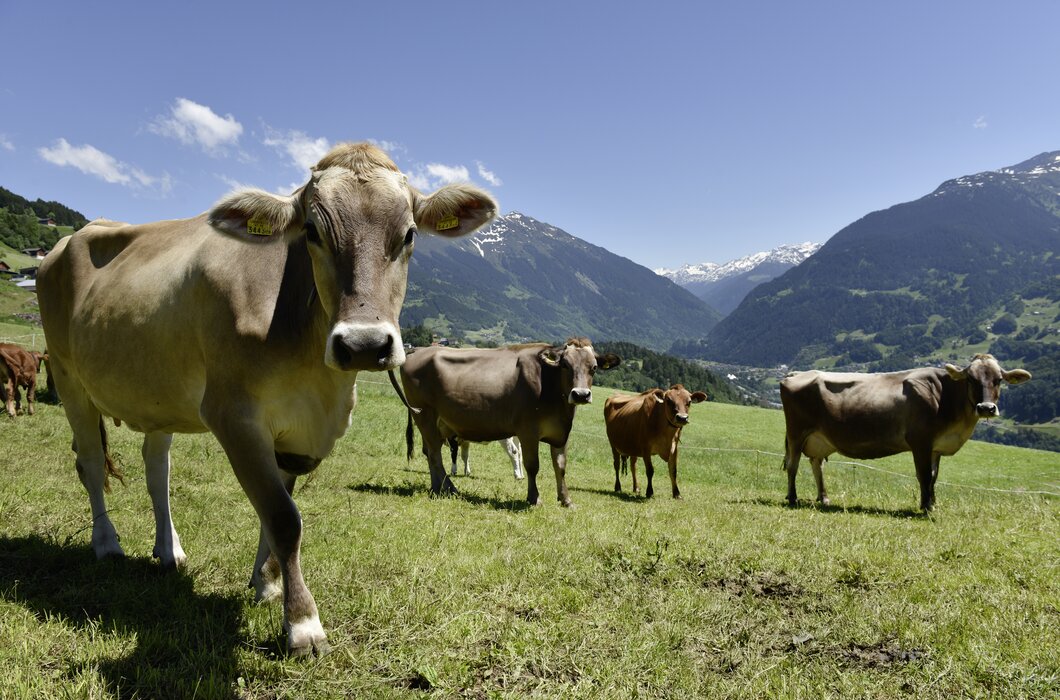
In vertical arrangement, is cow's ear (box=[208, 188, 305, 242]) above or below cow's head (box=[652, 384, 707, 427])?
above

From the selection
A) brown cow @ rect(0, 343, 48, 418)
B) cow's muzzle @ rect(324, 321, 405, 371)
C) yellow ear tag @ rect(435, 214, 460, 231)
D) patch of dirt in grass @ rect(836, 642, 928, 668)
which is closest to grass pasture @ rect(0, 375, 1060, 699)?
patch of dirt in grass @ rect(836, 642, 928, 668)

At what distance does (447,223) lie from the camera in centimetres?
396

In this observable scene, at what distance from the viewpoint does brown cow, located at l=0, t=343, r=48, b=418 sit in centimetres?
1450

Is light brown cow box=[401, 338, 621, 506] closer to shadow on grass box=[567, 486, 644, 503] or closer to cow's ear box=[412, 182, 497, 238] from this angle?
shadow on grass box=[567, 486, 644, 503]

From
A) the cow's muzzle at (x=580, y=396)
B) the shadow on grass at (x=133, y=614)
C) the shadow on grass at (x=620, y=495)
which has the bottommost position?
the shadow on grass at (x=620, y=495)

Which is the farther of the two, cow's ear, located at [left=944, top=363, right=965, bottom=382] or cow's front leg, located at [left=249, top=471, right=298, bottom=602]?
cow's ear, located at [left=944, top=363, right=965, bottom=382]

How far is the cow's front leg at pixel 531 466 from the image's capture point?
32.8 ft

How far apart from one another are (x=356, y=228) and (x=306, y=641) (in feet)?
7.91

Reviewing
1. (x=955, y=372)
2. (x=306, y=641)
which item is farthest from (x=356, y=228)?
(x=955, y=372)

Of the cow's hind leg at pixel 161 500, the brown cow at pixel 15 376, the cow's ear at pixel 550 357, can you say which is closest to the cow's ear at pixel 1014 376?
the cow's ear at pixel 550 357

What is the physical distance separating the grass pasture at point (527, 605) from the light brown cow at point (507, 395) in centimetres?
253

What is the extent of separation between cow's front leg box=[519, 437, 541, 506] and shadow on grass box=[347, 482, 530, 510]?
0.17m

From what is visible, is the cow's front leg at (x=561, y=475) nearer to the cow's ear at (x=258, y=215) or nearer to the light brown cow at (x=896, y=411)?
the light brown cow at (x=896, y=411)

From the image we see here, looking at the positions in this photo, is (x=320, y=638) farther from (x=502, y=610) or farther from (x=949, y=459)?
(x=949, y=459)
